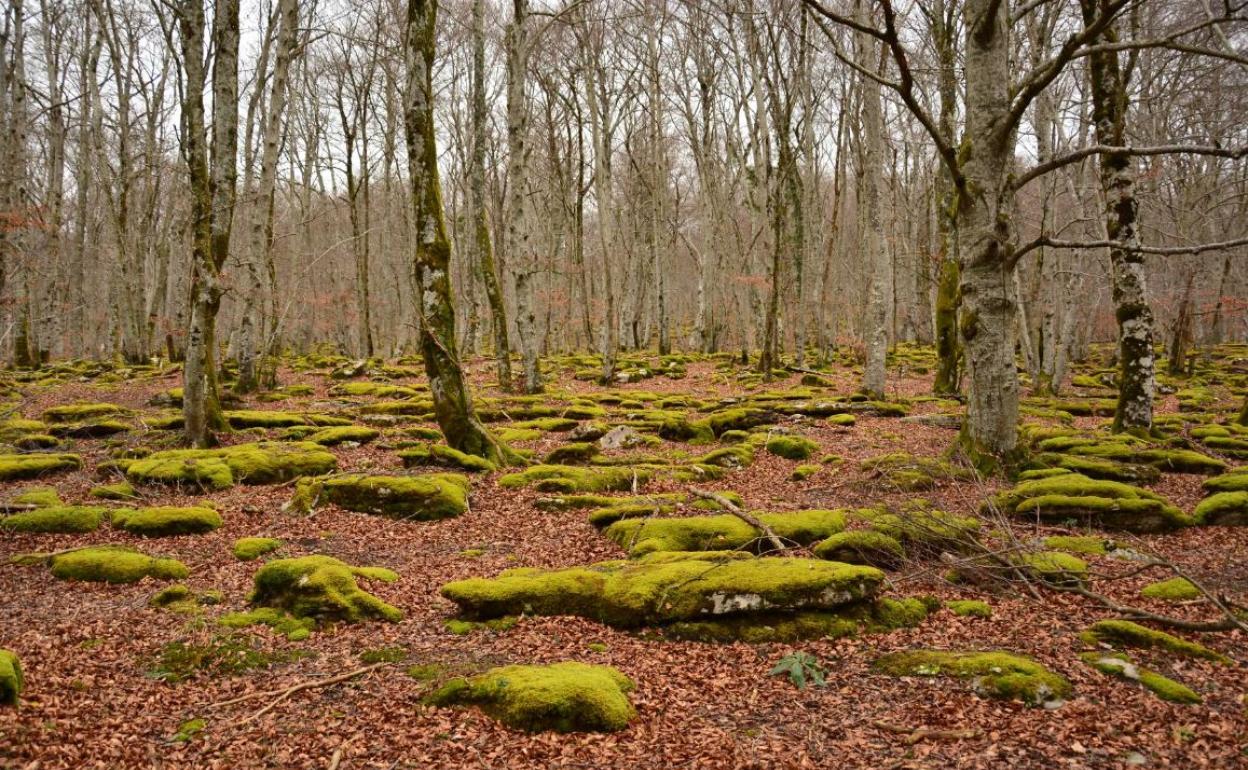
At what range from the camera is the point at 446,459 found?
31.2 feet

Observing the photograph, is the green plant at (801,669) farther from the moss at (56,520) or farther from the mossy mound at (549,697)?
the moss at (56,520)

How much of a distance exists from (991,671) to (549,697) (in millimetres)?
2601

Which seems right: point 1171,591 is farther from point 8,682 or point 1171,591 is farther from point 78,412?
point 78,412

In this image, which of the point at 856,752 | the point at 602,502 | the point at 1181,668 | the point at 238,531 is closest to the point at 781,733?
the point at 856,752

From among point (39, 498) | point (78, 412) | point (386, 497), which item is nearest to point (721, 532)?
point (386, 497)

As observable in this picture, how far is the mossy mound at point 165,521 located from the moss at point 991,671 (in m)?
6.56

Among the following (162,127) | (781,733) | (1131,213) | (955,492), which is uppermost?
(162,127)

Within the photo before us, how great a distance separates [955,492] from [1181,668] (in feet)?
12.2

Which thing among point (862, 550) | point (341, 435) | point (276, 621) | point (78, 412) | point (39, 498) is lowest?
point (276, 621)

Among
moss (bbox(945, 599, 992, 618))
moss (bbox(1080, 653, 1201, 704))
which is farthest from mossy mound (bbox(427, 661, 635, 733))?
moss (bbox(1080, 653, 1201, 704))

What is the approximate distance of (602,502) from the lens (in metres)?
8.30

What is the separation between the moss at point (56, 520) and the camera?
6.64 m

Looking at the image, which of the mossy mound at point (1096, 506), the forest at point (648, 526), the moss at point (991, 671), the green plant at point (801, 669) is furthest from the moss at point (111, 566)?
the mossy mound at point (1096, 506)

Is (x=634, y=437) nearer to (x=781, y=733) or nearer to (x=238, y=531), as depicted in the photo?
(x=238, y=531)
